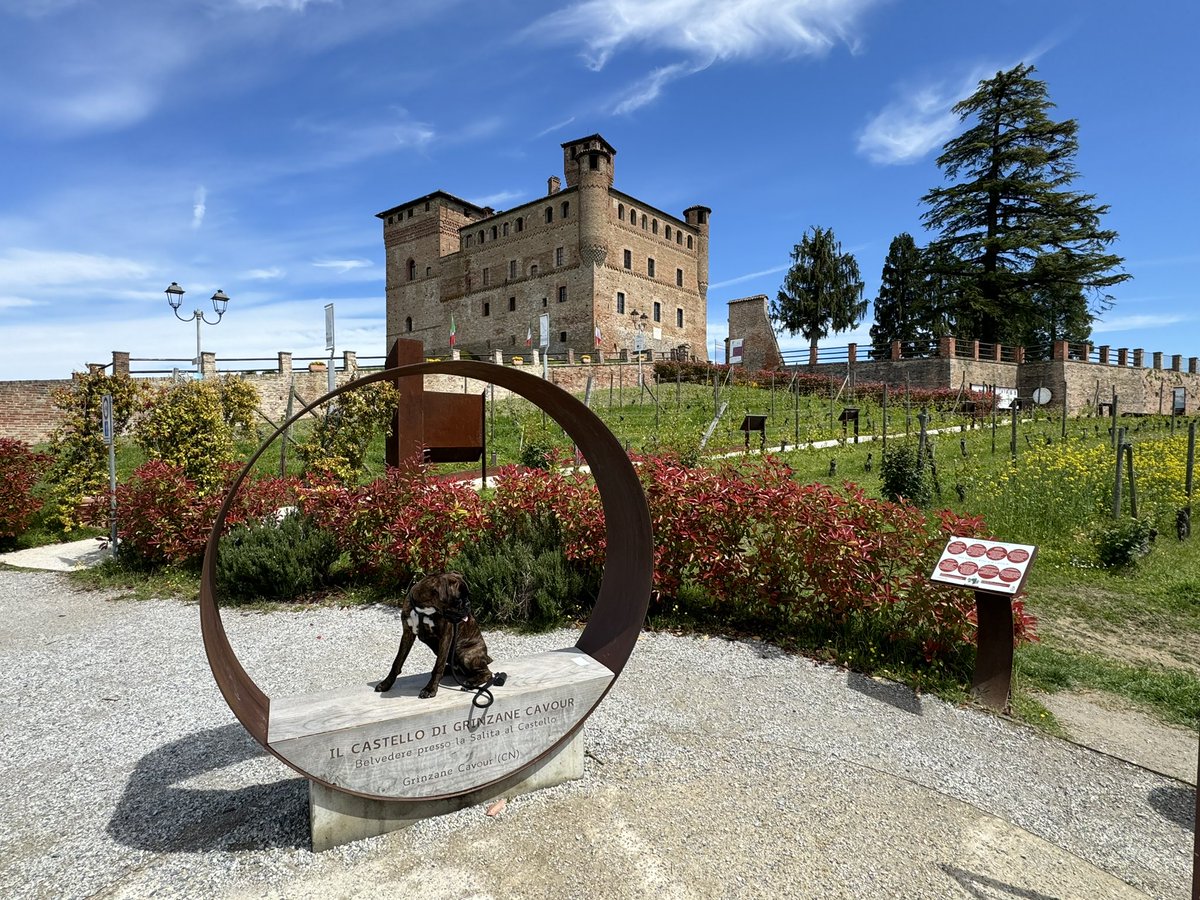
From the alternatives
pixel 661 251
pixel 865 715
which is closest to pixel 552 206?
pixel 661 251

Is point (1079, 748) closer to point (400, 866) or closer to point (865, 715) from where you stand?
point (865, 715)

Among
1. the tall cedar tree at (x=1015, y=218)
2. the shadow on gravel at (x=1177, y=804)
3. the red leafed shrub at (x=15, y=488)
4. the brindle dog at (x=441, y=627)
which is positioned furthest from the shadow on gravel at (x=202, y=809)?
the tall cedar tree at (x=1015, y=218)

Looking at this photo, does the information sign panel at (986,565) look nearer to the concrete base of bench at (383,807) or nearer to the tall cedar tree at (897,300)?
the concrete base of bench at (383,807)

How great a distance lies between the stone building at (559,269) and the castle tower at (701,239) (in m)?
0.08

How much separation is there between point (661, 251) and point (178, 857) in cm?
4770

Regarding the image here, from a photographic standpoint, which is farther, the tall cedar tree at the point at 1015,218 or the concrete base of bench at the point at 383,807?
the tall cedar tree at the point at 1015,218

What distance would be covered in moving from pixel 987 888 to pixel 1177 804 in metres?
1.58

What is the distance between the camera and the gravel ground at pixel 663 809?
2.68 meters

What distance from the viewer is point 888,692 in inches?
178

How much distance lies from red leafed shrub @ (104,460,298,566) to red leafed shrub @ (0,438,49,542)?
300 centimetres

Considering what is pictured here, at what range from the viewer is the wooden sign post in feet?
13.7

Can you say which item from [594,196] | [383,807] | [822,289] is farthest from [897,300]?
[383,807]

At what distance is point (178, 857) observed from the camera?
2818mm

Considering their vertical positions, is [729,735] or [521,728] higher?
[521,728]
